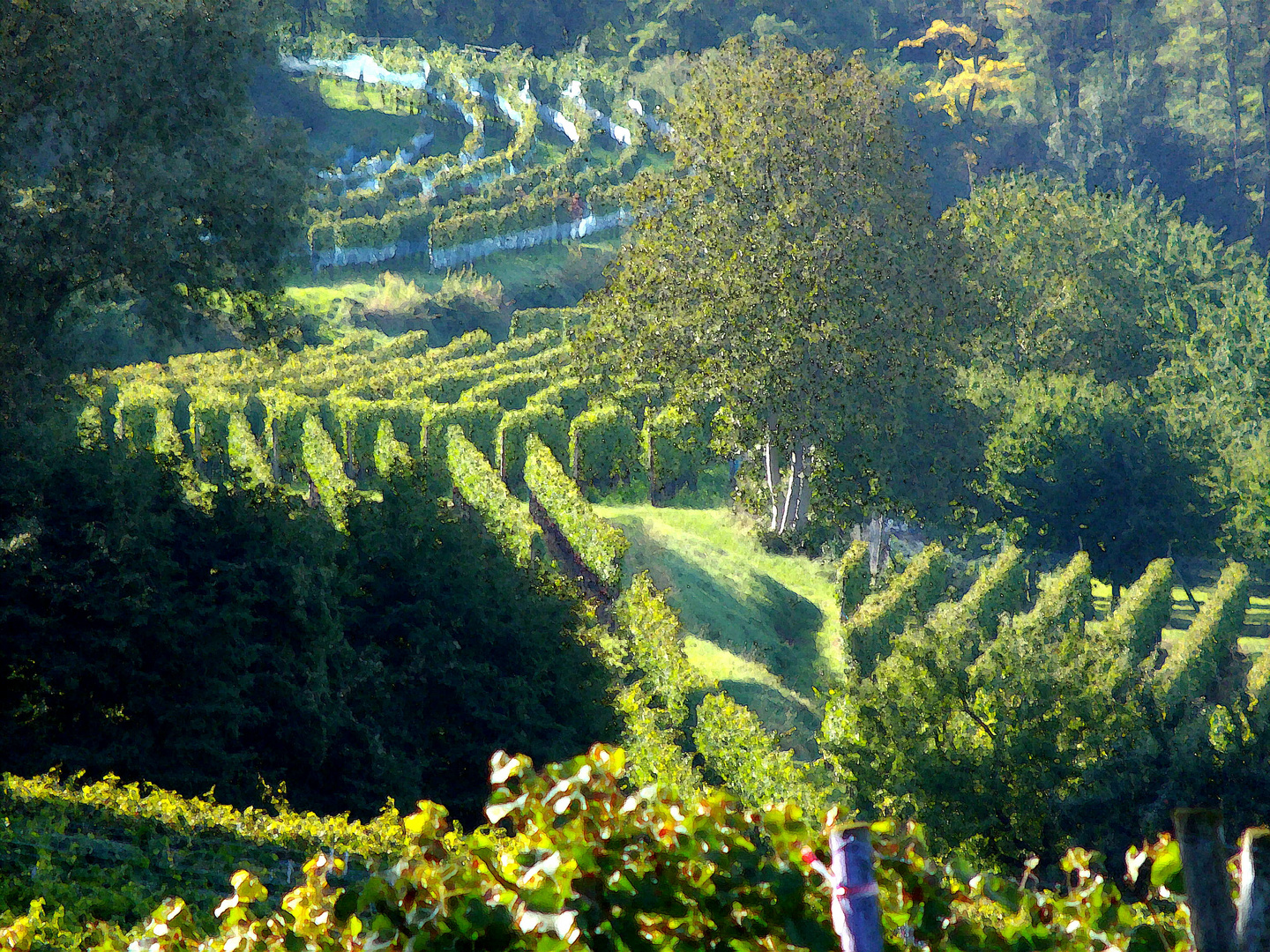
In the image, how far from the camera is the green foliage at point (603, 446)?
1460 inches

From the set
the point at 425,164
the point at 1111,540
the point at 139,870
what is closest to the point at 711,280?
the point at 1111,540

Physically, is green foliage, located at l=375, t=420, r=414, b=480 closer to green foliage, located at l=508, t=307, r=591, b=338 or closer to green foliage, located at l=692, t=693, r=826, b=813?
green foliage, located at l=692, t=693, r=826, b=813

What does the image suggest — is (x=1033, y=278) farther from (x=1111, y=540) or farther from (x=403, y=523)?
(x=403, y=523)

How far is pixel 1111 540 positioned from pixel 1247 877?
37.1 meters

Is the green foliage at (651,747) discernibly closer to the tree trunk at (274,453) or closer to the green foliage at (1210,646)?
the green foliage at (1210,646)

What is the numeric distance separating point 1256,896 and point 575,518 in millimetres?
25344

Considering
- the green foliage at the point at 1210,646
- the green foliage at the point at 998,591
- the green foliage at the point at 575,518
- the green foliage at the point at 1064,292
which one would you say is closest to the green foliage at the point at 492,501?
the green foliage at the point at 575,518

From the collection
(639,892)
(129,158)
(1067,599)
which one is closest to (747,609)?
(1067,599)

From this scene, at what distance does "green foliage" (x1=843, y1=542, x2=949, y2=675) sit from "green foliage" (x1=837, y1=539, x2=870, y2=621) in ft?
1.98

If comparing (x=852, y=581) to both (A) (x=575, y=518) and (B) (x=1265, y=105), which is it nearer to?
(A) (x=575, y=518)

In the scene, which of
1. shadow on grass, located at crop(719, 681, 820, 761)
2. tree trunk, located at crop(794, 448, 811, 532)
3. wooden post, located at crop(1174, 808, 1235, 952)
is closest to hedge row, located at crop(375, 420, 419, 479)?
tree trunk, located at crop(794, 448, 811, 532)

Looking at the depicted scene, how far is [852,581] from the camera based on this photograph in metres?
29.8

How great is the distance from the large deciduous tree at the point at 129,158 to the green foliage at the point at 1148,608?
77.1 feet

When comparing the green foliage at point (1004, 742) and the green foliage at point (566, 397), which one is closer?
the green foliage at point (1004, 742)
